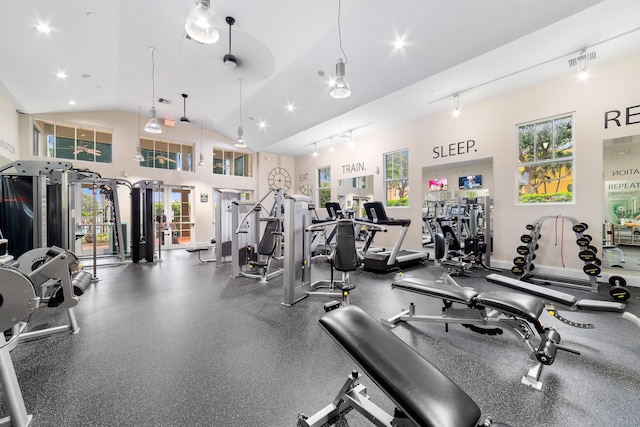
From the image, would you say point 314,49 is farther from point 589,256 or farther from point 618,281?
point 618,281

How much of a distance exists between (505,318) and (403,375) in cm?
191

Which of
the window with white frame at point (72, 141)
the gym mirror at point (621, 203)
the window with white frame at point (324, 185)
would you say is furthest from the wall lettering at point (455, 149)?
the window with white frame at point (72, 141)

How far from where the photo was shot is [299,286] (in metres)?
3.75

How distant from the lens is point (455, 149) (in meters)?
6.47

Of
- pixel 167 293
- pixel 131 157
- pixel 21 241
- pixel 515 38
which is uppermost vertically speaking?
pixel 515 38

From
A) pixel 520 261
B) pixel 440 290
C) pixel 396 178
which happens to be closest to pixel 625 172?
pixel 520 261

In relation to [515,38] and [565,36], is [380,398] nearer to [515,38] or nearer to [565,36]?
[515,38]

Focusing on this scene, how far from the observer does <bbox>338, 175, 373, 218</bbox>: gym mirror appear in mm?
8688

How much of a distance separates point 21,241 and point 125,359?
117 inches

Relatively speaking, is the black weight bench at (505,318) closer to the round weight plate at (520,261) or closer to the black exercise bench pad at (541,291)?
the black exercise bench pad at (541,291)

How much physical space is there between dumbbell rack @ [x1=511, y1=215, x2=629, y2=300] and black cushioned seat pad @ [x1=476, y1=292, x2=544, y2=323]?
274 centimetres

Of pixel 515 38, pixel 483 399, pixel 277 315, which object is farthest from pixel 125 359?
pixel 515 38

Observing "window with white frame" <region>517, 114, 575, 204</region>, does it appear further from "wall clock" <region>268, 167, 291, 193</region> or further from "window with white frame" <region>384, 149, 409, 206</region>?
"wall clock" <region>268, 167, 291, 193</region>

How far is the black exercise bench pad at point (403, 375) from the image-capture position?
0.93 metres
